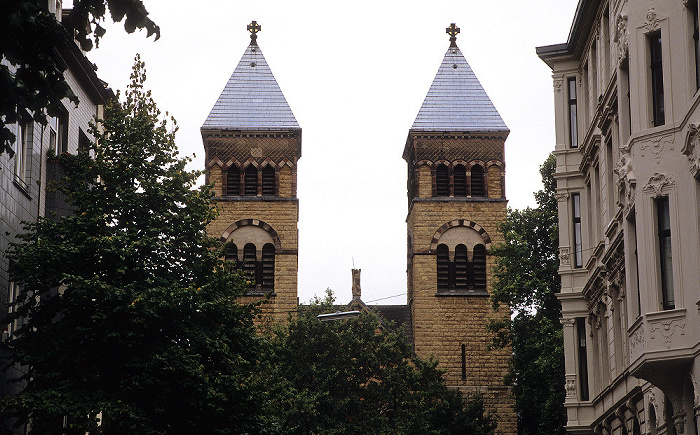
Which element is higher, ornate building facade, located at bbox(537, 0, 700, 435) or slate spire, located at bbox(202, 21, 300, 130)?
slate spire, located at bbox(202, 21, 300, 130)

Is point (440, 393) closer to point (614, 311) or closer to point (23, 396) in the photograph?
point (614, 311)

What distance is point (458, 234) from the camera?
195 ft

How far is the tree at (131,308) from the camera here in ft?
73.7

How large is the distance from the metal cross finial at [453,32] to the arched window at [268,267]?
18.1 m

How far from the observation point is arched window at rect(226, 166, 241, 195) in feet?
195

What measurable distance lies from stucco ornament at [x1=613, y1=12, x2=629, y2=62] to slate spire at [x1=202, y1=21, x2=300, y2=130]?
3955 cm

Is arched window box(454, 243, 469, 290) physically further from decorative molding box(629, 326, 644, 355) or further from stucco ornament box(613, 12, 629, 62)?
decorative molding box(629, 326, 644, 355)

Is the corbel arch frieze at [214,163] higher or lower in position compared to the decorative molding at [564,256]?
higher

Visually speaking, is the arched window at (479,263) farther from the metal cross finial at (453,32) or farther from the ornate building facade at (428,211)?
the metal cross finial at (453,32)

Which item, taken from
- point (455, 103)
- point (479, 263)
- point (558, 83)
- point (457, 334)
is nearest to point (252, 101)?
point (455, 103)

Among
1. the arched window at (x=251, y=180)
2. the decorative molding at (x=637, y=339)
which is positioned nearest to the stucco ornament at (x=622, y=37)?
the decorative molding at (x=637, y=339)

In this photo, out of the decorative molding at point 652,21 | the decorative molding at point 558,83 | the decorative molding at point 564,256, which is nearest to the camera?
the decorative molding at point 652,21

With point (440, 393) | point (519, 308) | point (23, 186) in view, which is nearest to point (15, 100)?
point (23, 186)

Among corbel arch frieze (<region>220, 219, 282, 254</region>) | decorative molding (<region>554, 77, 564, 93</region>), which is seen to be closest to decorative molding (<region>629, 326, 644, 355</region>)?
decorative molding (<region>554, 77, 564, 93</region>)
